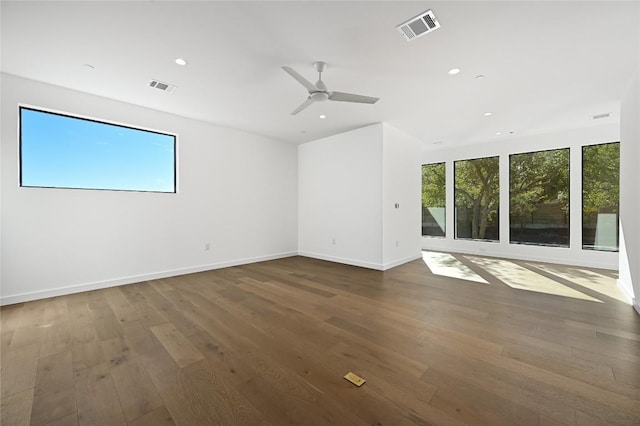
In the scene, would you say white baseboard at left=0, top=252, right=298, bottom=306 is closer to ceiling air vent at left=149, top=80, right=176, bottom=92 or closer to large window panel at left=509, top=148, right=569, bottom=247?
ceiling air vent at left=149, top=80, right=176, bottom=92

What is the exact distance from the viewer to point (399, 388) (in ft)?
5.32

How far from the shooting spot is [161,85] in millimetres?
3395

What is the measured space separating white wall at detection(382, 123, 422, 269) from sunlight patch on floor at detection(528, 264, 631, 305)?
2468mm

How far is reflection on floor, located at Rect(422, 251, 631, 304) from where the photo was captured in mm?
3523

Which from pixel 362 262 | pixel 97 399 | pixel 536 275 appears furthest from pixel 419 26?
pixel 536 275

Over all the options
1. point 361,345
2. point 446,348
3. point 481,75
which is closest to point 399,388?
point 361,345

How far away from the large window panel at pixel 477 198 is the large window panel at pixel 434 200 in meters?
0.35

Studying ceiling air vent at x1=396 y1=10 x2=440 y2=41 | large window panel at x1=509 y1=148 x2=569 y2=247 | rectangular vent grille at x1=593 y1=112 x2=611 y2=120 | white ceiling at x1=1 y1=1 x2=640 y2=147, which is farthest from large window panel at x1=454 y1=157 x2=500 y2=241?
ceiling air vent at x1=396 y1=10 x2=440 y2=41

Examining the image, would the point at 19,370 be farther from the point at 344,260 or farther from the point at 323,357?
the point at 344,260

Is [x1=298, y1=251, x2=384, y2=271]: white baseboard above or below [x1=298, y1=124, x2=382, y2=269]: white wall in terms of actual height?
below

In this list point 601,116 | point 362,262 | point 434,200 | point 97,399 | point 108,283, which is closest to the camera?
point 97,399

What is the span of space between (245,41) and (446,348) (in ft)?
11.1

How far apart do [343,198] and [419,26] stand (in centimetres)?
358

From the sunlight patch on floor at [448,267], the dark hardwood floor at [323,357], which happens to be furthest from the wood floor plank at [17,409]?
the sunlight patch on floor at [448,267]
